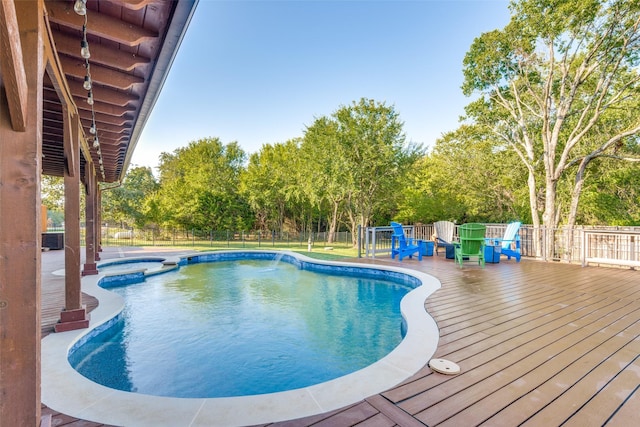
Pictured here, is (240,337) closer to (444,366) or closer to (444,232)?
(444,366)

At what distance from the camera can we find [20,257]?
4.92ft

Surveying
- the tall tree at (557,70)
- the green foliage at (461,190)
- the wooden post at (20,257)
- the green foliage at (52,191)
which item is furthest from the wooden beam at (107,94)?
the green foliage at (52,191)

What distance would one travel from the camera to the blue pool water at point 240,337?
3.42 m

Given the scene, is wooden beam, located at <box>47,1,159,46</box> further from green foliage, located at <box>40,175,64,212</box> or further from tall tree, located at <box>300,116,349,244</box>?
green foliage, located at <box>40,175,64,212</box>

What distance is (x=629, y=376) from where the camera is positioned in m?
2.45

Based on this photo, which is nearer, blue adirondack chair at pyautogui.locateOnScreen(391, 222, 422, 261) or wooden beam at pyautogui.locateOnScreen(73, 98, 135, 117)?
wooden beam at pyautogui.locateOnScreen(73, 98, 135, 117)

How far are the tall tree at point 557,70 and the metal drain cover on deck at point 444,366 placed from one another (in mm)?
8468

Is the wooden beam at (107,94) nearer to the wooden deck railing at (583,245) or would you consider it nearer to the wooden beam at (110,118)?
the wooden beam at (110,118)

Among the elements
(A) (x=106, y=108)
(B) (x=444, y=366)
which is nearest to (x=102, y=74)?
(A) (x=106, y=108)

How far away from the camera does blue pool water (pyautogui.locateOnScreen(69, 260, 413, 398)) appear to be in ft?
11.2

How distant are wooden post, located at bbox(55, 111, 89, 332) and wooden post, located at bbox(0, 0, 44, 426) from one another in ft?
9.00

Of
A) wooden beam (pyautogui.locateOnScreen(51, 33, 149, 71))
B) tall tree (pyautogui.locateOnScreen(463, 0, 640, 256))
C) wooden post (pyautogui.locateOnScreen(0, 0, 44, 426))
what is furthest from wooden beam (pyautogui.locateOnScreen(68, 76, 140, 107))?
tall tree (pyautogui.locateOnScreen(463, 0, 640, 256))

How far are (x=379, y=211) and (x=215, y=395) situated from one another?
20.7 m

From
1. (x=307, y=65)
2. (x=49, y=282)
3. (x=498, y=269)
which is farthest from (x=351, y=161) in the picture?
(x=49, y=282)
